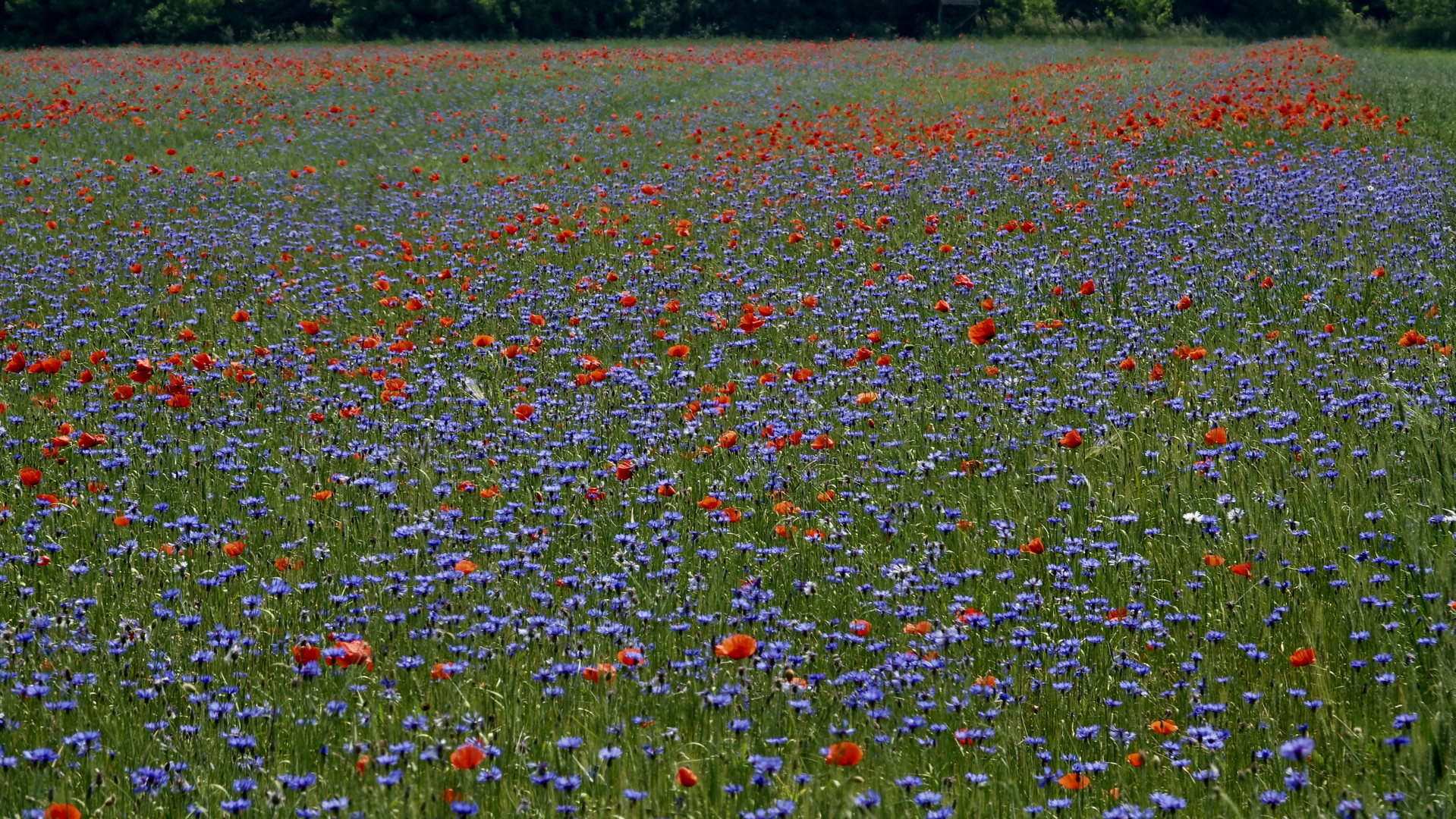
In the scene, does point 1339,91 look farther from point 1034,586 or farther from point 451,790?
point 451,790

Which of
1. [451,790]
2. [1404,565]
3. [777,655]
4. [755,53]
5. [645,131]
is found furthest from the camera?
[755,53]

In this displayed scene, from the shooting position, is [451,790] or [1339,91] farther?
[1339,91]

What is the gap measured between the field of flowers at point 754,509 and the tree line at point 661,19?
98.1 ft

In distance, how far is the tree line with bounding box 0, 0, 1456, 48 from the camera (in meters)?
36.6

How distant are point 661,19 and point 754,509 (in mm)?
40073

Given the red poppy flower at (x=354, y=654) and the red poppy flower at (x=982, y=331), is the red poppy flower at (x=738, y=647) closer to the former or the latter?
the red poppy flower at (x=354, y=654)

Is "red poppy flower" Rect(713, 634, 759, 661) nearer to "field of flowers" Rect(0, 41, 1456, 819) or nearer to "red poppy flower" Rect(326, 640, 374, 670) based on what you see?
"field of flowers" Rect(0, 41, 1456, 819)

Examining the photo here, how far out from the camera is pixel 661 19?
1658 inches

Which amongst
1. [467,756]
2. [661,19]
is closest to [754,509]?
[467,756]

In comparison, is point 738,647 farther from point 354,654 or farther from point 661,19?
point 661,19

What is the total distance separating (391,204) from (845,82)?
480 inches

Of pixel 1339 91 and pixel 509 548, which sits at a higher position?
pixel 1339 91

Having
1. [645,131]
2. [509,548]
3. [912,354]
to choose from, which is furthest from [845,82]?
[509,548]

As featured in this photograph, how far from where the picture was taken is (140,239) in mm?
9852
